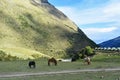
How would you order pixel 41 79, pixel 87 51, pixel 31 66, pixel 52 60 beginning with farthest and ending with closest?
pixel 87 51
pixel 52 60
pixel 31 66
pixel 41 79

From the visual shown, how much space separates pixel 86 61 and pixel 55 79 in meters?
32.3

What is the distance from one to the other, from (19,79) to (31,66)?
79.4ft

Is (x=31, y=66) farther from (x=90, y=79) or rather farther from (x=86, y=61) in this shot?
(x=90, y=79)

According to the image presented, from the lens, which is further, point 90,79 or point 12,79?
point 12,79

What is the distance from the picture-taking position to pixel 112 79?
131 ft

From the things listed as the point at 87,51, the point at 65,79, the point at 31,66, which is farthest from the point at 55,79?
the point at 87,51

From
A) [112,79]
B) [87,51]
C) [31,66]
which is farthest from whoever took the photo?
[87,51]

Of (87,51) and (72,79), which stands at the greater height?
(87,51)

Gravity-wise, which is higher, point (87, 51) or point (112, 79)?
point (87, 51)

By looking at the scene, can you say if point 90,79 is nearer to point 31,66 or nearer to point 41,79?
point 41,79

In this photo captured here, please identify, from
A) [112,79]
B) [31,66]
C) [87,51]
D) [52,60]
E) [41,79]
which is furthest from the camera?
[87,51]

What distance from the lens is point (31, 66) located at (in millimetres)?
67562

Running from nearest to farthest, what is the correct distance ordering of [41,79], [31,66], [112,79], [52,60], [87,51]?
[112,79]
[41,79]
[31,66]
[52,60]
[87,51]

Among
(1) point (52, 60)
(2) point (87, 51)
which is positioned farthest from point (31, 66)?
(2) point (87, 51)
